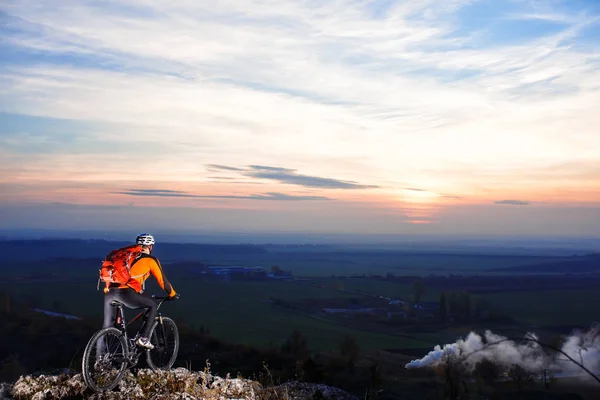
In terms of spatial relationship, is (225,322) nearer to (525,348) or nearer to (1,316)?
(1,316)

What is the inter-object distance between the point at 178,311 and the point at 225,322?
1633cm

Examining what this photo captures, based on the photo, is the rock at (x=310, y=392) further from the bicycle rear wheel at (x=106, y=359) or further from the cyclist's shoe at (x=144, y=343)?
the bicycle rear wheel at (x=106, y=359)

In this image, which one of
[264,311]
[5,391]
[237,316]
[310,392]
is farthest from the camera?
[264,311]

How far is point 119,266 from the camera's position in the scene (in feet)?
46.4

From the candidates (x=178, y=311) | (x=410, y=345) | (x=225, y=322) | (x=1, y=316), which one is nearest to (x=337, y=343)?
(x=410, y=345)

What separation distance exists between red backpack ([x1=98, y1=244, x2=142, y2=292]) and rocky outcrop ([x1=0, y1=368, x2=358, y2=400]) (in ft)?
8.29

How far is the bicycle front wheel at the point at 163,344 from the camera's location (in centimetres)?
1588

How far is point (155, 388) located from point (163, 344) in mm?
2048

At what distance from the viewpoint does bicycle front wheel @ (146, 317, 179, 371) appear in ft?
52.1

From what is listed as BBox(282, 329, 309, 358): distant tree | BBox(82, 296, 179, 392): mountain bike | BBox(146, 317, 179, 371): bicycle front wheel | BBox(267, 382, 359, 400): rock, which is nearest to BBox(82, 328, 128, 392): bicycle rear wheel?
BBox(82, 296, 179, 392): mountain bike

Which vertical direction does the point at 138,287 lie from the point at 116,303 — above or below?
above

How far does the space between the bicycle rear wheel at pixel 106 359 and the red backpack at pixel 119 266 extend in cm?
122

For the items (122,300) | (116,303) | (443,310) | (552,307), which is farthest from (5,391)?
(552,307)

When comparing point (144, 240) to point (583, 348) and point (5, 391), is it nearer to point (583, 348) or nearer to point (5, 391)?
point (5, 391)
